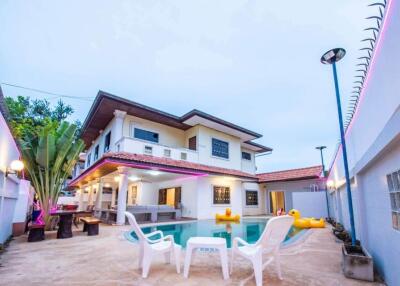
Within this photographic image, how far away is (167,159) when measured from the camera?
1555 cm

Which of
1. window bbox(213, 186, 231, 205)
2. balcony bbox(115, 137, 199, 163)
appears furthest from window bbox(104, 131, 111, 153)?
window bbox(213, 186, 231, 205)

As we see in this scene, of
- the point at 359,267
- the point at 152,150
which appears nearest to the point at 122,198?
the point at 152,150

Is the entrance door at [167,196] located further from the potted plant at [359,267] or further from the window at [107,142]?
the potted plant at [359,267]

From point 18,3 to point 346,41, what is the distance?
1568cm

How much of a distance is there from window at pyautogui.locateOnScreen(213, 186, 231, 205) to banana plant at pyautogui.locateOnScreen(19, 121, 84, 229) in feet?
36.8

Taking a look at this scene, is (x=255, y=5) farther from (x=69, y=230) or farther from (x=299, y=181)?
(x=299, y=181)

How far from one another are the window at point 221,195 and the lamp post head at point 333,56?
14123mm

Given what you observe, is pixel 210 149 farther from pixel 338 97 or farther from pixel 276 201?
pixel 338 97

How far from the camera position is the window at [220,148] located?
770 inches

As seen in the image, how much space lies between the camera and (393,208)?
3.57 meters

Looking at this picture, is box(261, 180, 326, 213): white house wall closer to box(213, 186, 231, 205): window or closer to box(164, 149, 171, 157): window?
box(213, 186, 231, 205): window

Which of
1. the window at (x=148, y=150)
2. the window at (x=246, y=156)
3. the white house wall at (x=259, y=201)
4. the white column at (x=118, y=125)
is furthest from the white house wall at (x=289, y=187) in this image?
the white column at (x=118, y=125)

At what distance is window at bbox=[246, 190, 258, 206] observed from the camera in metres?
22.8

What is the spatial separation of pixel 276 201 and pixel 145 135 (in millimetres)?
15942
